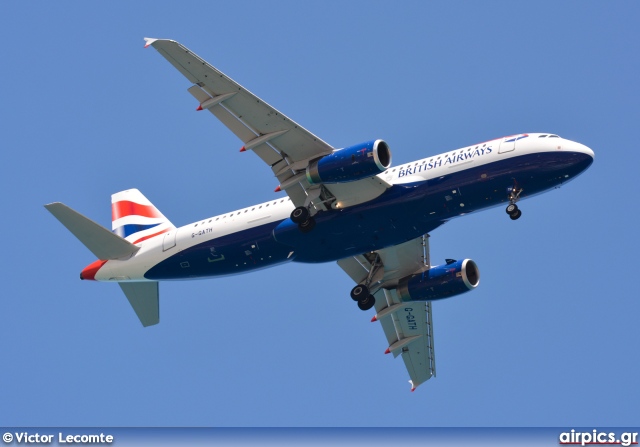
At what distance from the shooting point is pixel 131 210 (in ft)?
242

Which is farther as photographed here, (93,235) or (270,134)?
(93,235)

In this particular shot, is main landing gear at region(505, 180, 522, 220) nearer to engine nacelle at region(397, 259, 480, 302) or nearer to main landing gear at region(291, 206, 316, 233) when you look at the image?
engine nacelle at region(397, 259, 480, 302)

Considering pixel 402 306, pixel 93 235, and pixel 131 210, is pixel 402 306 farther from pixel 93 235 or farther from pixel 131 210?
pixel 93 235

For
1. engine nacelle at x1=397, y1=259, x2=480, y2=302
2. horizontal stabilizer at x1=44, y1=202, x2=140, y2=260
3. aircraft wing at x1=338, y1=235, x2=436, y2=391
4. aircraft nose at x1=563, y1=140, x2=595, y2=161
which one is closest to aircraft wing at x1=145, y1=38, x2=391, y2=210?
aircraft wing at x1=338, y1=235, x2=436, y2=391

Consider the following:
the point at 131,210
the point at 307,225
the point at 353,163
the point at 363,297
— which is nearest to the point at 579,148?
the point at 353,163

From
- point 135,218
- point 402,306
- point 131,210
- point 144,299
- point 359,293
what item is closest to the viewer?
point 359,293

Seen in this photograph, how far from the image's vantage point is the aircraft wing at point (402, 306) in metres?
71.1

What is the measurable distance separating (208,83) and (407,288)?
17351 millimetres

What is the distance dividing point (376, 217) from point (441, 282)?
8257mm

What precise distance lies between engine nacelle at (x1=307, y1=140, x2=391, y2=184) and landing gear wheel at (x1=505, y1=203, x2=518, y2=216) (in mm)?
6195

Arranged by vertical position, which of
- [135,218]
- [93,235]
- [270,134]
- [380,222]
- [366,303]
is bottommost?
[366,303]

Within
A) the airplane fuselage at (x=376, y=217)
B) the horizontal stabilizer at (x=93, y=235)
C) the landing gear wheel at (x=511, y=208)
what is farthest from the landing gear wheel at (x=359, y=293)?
the horizontal stabilizer at (x=93, y=235)

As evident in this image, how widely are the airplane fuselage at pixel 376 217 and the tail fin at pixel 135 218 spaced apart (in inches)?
102

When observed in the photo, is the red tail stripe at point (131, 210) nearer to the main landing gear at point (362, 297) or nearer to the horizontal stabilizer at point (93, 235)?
the horizontal stabilizer at point (93, 235)
